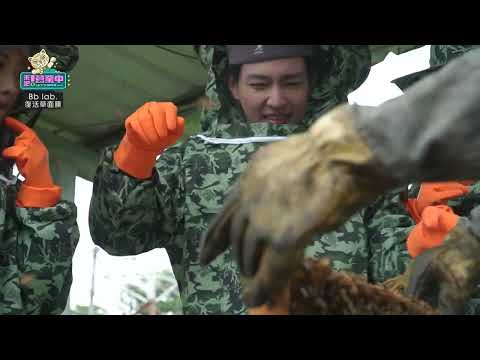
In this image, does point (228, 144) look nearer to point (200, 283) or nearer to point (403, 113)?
point (200, 283)

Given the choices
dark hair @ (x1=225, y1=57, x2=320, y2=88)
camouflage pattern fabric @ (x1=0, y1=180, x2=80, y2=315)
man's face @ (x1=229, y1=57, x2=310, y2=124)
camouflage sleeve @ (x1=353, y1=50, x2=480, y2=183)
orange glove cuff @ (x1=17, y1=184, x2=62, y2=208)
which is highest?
dark hair @ (x1=225, y1=57, x2=320, y2=88)

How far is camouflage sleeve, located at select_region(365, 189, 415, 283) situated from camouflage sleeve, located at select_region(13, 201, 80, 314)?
0.71 m

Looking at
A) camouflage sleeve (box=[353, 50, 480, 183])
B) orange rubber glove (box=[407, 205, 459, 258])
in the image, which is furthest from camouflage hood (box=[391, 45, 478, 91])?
camouflage sleeve (box=[353, 50, 480, 183])

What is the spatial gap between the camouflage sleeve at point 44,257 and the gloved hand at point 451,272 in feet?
3.16

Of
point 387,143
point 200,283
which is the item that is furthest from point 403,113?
point 200,283

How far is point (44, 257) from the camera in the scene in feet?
8.48

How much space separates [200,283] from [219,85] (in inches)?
22.7

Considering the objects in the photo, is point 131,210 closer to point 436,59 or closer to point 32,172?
point 32,172

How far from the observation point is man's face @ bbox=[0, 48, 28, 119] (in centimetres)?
286

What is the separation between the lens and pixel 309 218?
116cm

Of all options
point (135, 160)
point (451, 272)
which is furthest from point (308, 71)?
point (451, 272)

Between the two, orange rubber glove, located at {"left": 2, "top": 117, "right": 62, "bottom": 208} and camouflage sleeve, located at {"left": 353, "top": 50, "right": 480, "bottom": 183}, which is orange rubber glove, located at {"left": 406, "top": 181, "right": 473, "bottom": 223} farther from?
camouflage sleeve, located at {"left": 353, "top": 50, "right": 480, "bottom": 183}

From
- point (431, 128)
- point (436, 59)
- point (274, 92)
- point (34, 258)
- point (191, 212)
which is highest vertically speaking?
point (436, 59)

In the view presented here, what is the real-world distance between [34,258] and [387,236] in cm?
83
